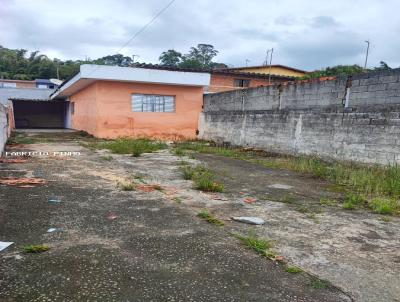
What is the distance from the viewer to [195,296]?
2.06m

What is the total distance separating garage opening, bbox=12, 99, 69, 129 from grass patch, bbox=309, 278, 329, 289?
90.4 ft

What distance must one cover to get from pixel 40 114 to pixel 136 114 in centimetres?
1730

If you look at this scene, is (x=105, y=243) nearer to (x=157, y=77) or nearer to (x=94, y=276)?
(x=94, y=276)

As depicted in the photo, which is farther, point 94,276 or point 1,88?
point 1,88

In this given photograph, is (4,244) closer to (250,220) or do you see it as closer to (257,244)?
(257,244)

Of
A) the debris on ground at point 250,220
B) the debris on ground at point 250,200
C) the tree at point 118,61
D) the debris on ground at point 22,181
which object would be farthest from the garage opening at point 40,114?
the debris on ground at point 250,220

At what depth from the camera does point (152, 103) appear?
14.9 metres

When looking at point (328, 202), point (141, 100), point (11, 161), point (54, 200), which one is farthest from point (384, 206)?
point (141, 100)

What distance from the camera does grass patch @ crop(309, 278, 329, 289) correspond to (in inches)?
88.4

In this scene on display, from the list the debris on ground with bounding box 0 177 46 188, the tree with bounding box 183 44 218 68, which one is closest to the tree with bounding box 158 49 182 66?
the tree with bounding box 183 44 218 68

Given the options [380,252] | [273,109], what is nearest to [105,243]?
[380,252]

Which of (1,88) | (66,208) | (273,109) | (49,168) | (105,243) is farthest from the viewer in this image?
(1,88)

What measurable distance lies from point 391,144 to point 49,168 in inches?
274

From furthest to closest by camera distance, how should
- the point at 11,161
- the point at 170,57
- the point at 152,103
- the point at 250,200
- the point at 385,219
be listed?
the point at 170,57, the point at 152,103, the point at 11,161, the point at 250,200, the point at 385,219
